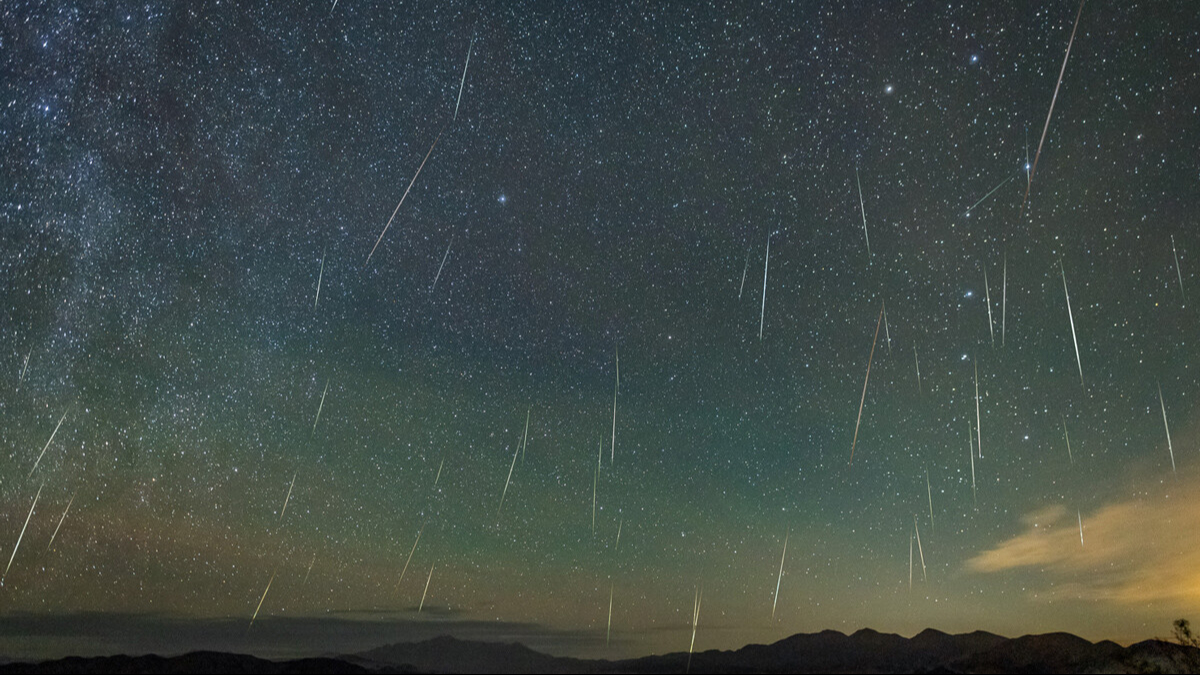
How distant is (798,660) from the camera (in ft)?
558

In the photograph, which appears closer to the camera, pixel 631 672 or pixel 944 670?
pixel 944 670

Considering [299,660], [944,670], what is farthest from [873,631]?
[299,660]

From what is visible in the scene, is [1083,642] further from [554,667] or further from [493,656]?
[493,656]

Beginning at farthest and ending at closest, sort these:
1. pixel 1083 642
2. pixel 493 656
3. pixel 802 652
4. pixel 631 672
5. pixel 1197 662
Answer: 1. pixel 493 656
2. pixel 802 652
3. pixel 1083 642
4. pixel 631 672
5. pixel 1197 662

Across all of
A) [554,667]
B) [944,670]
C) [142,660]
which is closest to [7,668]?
[142,660]

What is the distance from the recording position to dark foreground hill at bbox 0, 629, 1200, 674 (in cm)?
13062

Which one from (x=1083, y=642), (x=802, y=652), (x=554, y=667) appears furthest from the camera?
(x=802, y=652)

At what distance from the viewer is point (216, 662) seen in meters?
143

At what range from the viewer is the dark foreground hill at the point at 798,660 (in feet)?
429

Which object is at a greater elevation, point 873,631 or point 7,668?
point 873,631

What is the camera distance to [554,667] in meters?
166

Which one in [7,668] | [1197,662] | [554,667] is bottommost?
[7,668]

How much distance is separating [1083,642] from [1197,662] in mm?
98072

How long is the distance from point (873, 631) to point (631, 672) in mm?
81440
